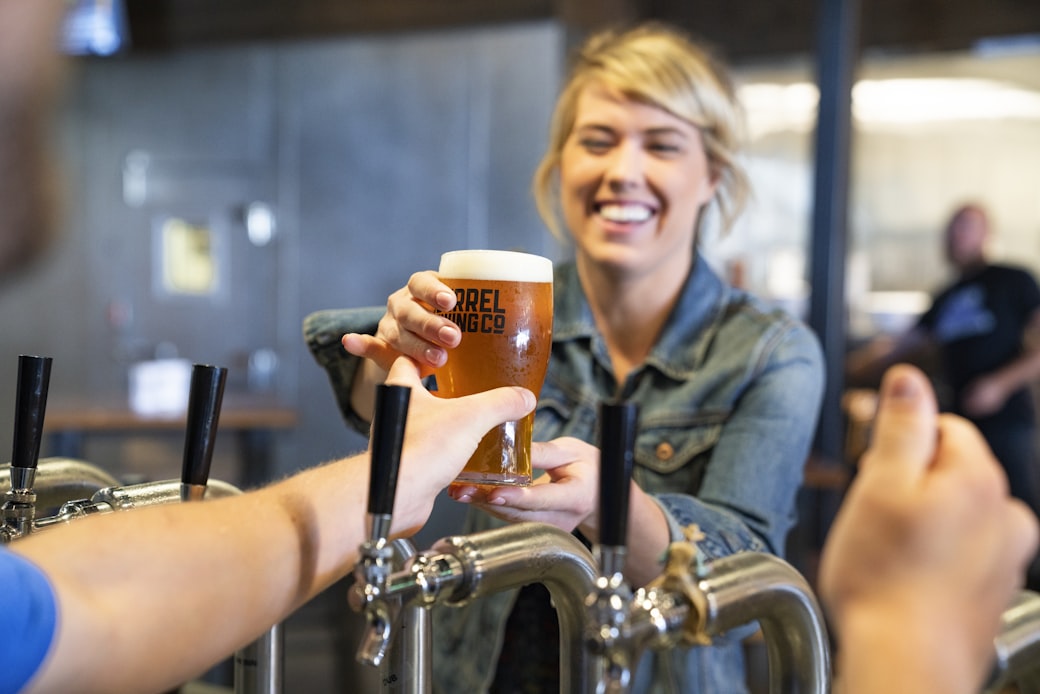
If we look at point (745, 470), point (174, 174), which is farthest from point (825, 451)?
point (745, 470)

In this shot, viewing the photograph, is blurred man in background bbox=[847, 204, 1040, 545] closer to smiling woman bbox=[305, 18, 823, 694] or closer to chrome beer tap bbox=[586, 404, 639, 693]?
smiling woman bbox=[305, 18, 823, 694]

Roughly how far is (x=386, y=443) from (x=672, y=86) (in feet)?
3.27

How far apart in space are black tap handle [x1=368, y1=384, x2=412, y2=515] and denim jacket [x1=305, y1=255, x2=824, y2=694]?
0.61 metres

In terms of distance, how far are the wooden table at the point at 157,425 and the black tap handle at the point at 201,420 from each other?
10.4 ft

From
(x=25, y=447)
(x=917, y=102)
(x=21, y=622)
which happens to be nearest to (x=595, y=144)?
(x=25, y=447)

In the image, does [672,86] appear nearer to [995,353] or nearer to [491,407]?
[491,407]

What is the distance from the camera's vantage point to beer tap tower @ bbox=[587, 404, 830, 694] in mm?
655

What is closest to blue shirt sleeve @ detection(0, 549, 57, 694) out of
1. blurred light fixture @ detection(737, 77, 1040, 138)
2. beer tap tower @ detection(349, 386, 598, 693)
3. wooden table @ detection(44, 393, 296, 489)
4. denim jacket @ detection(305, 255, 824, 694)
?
beer tap tower @ detection(349, 386, 598, 693)

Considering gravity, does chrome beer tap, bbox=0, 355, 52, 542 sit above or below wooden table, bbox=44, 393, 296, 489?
above

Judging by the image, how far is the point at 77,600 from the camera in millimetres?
650

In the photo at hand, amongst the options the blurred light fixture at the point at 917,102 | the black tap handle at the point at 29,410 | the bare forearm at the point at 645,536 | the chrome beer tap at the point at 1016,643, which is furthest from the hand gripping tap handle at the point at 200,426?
the blurred light fixture at the point at 917,102

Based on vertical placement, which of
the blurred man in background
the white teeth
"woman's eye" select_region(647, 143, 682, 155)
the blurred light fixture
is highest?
the blurred light fixture

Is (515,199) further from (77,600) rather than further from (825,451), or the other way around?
(77,600)

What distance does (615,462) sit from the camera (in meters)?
0.65
